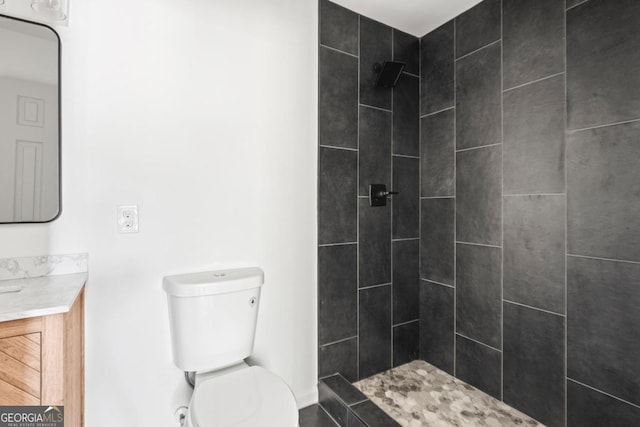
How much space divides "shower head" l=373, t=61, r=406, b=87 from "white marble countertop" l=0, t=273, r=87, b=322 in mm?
1770

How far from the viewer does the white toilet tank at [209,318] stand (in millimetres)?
1278

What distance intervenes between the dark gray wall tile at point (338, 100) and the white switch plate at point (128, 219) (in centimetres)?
98

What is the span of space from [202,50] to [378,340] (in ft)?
6.08

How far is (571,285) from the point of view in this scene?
1397 millimetres

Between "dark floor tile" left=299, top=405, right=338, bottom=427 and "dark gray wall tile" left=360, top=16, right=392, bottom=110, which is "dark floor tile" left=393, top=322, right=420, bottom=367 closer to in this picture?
"dark floor tile" left=299, top=405, right=338, bottom=427

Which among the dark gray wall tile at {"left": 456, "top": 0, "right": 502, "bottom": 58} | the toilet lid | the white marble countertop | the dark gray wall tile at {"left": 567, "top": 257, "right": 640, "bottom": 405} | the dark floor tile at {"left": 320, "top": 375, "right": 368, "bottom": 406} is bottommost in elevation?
the dark floor tile at {"left": 320, "top": 375, "right": 368, "bottom": 406}

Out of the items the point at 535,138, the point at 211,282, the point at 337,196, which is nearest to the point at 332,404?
the point at 211,282

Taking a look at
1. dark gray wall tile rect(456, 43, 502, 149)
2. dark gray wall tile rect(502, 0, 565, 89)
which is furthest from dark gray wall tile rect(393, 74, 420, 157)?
dark gray wall tile rect(502, 0, 565, 89)

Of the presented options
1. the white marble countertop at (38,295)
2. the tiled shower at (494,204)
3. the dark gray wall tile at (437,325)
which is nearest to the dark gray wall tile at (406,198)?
the tiled shower at (494,204)

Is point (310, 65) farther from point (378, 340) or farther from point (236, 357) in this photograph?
point (378, 340)

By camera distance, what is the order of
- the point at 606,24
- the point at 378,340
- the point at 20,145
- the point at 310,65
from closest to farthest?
1. the point at 20,145
2. the point at 606,24
3. the point at 310,65
4. the point at 378,340

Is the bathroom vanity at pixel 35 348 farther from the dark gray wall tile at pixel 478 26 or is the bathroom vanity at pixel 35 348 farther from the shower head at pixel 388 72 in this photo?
the dark gray wall tile at pixel 478 26

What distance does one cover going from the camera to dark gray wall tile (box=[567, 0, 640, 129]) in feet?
4.01

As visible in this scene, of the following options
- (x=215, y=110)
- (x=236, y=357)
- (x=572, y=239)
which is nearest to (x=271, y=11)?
(x=215, y=110)
